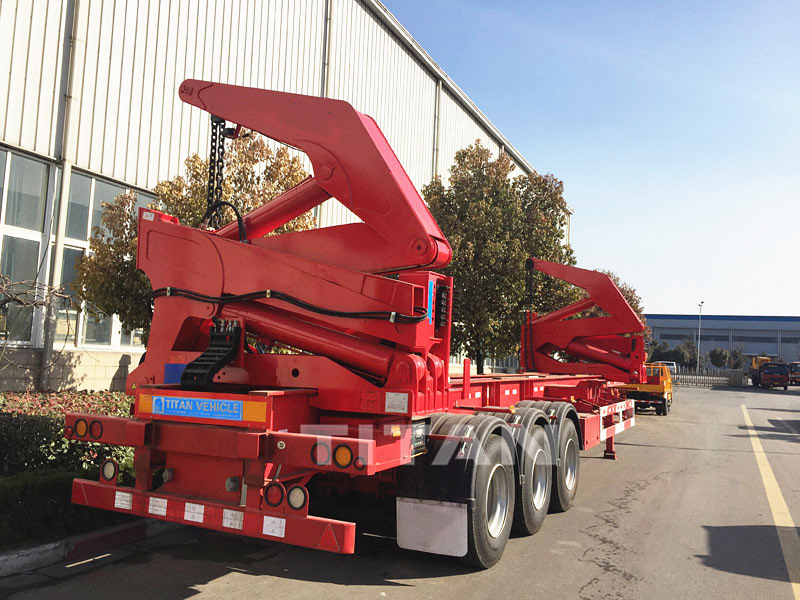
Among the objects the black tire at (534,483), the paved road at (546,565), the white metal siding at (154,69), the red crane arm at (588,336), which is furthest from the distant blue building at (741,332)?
the black tire at (534,483)

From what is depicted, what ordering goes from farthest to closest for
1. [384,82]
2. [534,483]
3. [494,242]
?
[384,82] < [494,242] < [534,483]

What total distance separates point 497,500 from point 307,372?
205cm

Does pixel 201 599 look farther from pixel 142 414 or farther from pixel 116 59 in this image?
pixel 116 59

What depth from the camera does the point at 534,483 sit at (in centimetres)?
656

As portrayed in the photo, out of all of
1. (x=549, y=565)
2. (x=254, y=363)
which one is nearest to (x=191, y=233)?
(x=254, y=363)

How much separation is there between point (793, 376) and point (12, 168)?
55.2 m

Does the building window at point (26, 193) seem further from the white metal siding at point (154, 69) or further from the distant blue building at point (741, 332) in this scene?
the distant blue building at point (741, 332)

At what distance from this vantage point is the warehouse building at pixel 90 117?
10883 millimetres

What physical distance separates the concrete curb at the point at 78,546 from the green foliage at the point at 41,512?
15 centimetres

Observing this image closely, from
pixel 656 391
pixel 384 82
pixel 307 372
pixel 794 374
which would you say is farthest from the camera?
pixel 794 374

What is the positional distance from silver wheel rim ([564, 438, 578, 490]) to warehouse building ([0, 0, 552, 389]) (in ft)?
24.4

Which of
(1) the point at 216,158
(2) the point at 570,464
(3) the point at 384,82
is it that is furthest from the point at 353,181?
(3) the point at 384,82

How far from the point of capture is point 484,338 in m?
15.6

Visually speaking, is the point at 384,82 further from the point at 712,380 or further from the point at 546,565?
the point at 712,380
